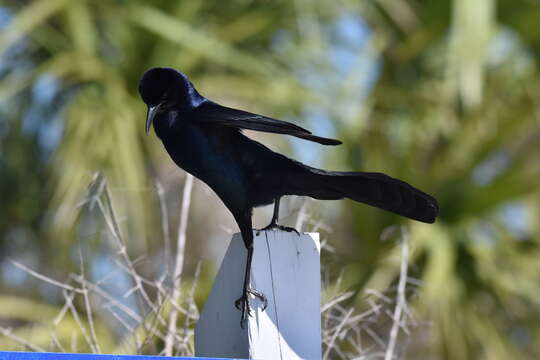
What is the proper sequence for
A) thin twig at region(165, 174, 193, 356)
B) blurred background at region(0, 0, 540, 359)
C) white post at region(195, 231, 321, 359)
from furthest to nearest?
blurred background at region(0, 0, 540, 359), thin twig at region(165, 174, 193, 356), white post at region(195, 231, 321, 359)

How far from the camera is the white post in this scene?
183 centimetres

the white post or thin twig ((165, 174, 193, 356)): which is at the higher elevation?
thin twig ((165, 174, 193, 356))

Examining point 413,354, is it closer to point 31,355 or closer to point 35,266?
point 35,266

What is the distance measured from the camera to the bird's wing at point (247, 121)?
5.66 feet

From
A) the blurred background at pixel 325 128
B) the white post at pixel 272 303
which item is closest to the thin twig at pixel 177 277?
the white post at pixel 272 303

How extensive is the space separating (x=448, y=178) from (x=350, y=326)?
138 inches

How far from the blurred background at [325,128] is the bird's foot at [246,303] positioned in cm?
329

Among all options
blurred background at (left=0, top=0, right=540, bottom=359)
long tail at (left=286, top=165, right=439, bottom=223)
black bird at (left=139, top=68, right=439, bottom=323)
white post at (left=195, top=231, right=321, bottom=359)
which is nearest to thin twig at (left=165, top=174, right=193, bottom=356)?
white post at (left=195, top=231, right=321, bottom=359)

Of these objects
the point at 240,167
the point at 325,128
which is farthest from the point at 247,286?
the point at 325,128

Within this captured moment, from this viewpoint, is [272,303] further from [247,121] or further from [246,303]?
[247,121]

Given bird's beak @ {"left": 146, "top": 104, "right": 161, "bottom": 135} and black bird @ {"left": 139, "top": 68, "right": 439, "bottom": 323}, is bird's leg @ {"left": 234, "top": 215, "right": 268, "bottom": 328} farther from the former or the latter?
bird's beak @ {"left": 146, "top": 104, "right": 161, "bottom": 135}

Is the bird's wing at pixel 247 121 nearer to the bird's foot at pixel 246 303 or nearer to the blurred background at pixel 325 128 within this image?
the bird's foot at pixel 246 303

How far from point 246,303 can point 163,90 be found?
0.43 metres

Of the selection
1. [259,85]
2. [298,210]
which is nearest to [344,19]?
[259,85]
